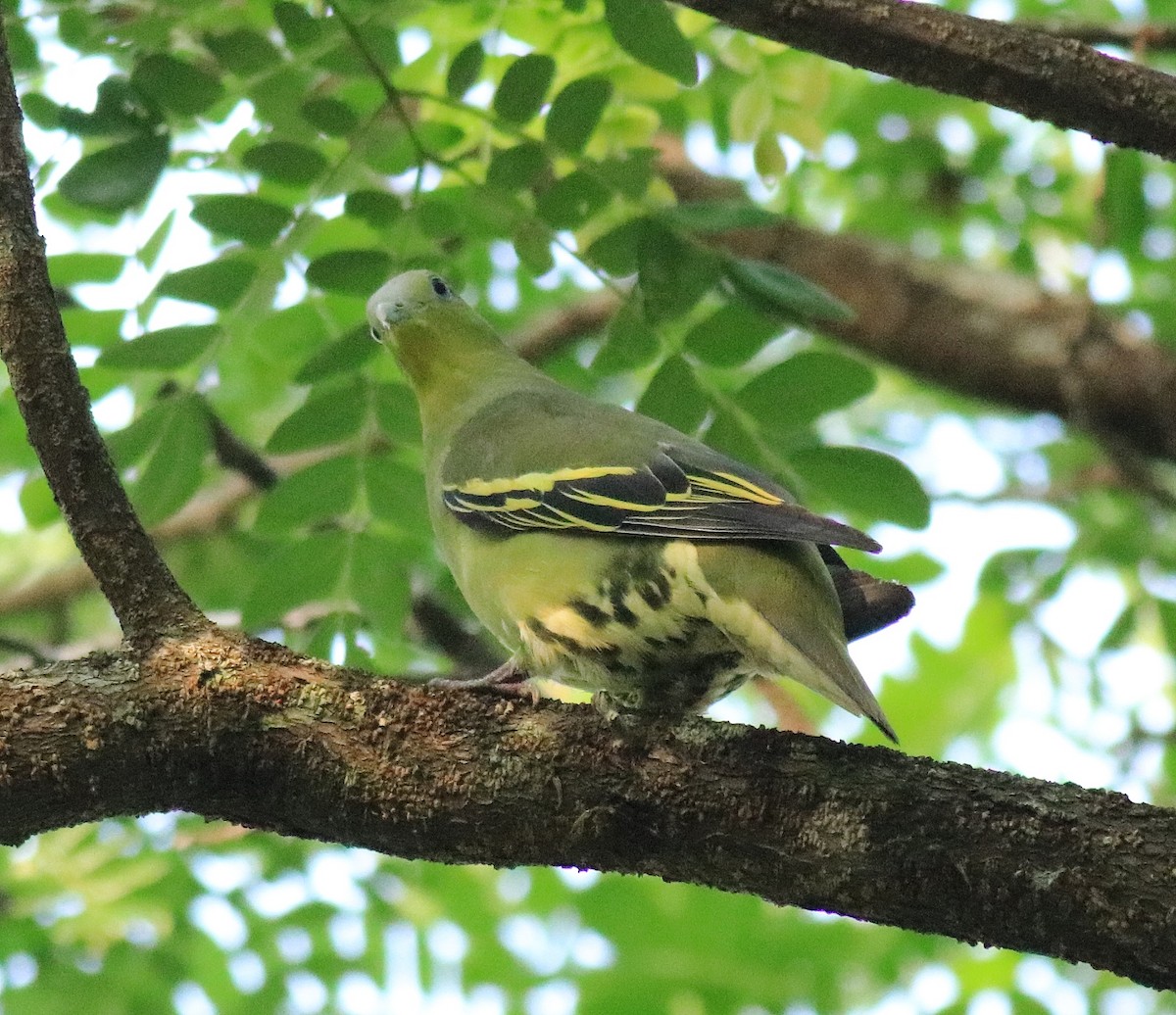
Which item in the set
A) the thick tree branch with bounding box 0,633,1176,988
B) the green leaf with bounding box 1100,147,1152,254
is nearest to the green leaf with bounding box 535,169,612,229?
the thick tree branch with bounding box 0,633,1176,988

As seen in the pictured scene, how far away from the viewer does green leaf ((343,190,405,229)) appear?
16.2ft

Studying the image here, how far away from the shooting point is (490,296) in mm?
8219

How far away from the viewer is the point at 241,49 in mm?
4754

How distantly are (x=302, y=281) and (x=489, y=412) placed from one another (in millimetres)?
822

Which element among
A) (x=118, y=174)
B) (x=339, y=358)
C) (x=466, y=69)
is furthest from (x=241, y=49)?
(x=339, y=358)

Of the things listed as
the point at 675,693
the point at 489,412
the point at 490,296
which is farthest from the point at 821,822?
the point at 490,296

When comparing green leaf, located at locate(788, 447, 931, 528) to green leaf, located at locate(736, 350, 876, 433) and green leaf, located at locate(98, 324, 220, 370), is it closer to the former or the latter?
green leaf, located at locate(736, 350, 876, 433)

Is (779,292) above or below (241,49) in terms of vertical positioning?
below

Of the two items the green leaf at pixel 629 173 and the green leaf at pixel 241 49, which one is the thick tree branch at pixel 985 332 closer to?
the green leaf at pixel 629 173

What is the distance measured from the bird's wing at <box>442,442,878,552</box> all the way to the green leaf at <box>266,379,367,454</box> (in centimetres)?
62

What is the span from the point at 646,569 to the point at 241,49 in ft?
7.69

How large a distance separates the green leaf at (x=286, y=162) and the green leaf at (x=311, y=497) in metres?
1.00

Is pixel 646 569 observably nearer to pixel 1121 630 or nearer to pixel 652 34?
pixel 652 34

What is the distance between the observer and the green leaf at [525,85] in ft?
15.8
